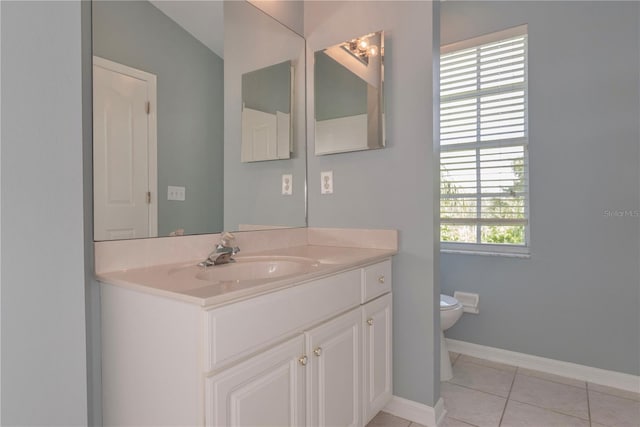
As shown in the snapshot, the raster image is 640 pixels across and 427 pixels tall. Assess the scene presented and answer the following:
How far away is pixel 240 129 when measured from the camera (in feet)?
5.70

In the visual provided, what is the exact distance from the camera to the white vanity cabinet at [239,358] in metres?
0.90

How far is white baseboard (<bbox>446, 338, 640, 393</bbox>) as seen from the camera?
2057 mm

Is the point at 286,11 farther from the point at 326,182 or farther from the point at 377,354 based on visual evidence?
the point at 377,354

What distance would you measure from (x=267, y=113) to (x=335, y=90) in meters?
0.40

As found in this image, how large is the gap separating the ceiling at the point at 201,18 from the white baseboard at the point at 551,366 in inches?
96.2

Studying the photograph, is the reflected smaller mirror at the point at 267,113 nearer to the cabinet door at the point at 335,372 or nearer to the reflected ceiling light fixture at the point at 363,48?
the reflected ceiling light fixture at the point at 363,48

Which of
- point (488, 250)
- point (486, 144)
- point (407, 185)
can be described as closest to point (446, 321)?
point (488, 250)

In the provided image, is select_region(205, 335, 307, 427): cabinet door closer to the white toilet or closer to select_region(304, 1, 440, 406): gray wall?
select_region(304, 1, 440, 406): gray wall

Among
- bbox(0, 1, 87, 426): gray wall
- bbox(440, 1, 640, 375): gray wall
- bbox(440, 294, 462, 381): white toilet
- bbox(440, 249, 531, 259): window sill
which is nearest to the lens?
bbox(0, 1, 87, 426): gray wall

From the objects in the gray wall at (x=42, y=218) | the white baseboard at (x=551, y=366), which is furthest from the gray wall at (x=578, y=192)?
the gray wall at (x=42, y=218)

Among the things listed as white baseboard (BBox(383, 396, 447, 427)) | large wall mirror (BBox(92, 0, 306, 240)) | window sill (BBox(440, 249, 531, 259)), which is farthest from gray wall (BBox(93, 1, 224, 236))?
window sill (BBox(440, 249, 531, 259))

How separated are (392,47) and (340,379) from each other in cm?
157

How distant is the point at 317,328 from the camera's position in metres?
1.25

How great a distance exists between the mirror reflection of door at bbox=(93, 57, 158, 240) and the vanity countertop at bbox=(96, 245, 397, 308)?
0.57ft
